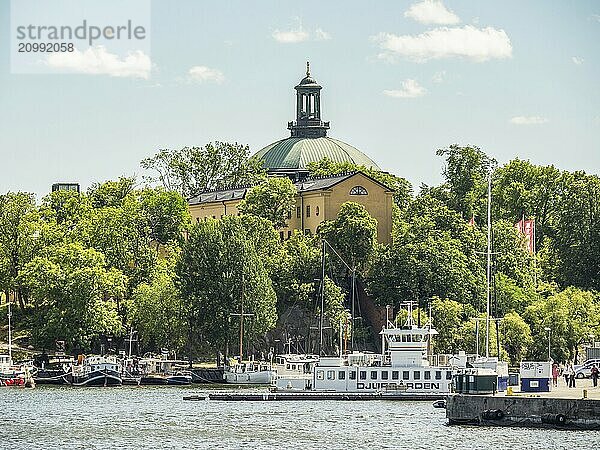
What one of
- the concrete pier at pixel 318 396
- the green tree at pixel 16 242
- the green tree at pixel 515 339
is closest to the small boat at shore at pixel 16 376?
the green tree at pixel 16 242

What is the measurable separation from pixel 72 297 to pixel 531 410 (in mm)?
65063

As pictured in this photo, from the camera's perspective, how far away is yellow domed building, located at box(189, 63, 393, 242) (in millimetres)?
148125

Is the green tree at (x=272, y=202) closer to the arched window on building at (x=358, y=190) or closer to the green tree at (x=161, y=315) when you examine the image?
the arched window on building at (x=358, y=190)

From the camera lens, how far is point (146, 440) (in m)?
72.7

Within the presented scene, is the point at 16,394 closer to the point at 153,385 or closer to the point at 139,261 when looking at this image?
the point at 153,385

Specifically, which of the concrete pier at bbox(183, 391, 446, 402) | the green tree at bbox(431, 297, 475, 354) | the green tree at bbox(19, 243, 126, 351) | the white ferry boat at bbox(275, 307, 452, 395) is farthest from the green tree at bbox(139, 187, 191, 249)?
the concrete pier at bbox(183, 391, 446, 402)

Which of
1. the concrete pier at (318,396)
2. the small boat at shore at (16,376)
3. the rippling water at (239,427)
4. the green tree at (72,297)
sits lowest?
the rippling water at (239,427)

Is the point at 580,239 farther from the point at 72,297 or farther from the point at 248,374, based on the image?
the point at 72,297

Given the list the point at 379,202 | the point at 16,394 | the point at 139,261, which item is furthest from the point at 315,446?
the point at 379,202

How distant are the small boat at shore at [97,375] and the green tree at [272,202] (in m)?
34.7

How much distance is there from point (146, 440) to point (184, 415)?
13.5 m

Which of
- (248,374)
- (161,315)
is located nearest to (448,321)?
(248,374)

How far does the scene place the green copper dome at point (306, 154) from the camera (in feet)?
575

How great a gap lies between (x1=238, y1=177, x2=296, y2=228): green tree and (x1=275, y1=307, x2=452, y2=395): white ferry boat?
50219 mm
